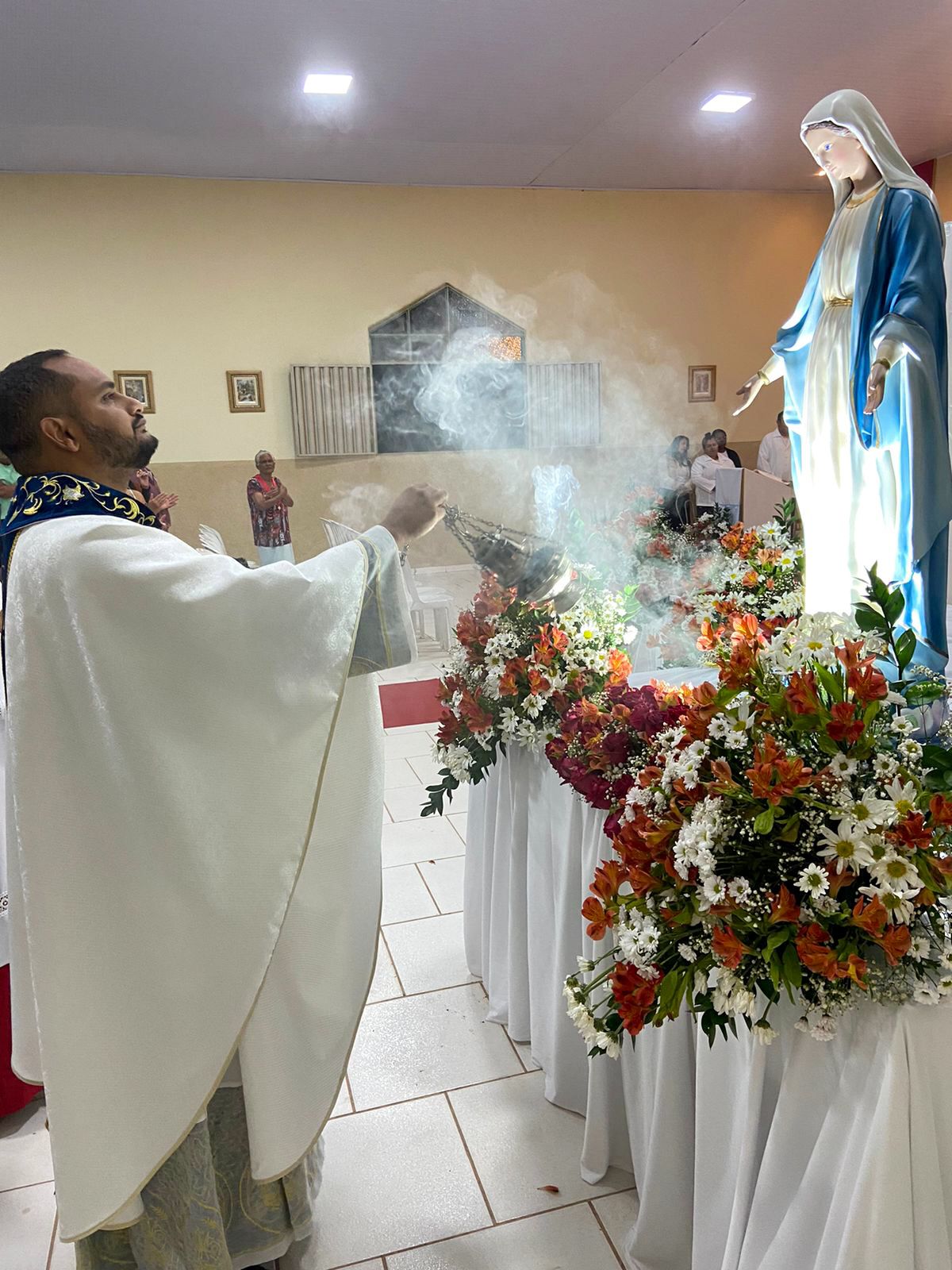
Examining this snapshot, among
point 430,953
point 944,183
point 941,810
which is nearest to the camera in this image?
point 941,810

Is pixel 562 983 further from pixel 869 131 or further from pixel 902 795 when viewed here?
pixel 869 131

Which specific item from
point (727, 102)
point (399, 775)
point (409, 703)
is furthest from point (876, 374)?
point (727, 102)

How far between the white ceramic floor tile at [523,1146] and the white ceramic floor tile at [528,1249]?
0.13ft

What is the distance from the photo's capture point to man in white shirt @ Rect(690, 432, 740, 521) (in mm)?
5035

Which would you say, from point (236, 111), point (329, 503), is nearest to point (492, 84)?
point (236, 111)

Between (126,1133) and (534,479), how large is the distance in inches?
79.2

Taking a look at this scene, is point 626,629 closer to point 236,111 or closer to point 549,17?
point 549,17

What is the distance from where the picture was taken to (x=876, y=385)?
78.0 inches

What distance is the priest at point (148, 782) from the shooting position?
4.51 feet

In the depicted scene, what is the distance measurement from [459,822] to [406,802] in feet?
1.23

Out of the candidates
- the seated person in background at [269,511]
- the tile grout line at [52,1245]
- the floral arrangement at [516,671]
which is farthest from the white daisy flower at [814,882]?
the seated person in background at [269,511]

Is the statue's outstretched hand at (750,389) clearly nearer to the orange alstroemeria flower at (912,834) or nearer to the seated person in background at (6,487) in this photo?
the orange alstroemeria flower at (912,834)

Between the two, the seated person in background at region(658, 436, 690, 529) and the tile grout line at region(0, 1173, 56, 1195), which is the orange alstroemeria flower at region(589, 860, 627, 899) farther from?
the seated person in background at region(658, 436, 690, 529)

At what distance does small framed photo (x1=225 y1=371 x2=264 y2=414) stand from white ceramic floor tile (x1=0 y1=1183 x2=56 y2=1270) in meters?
7.61
